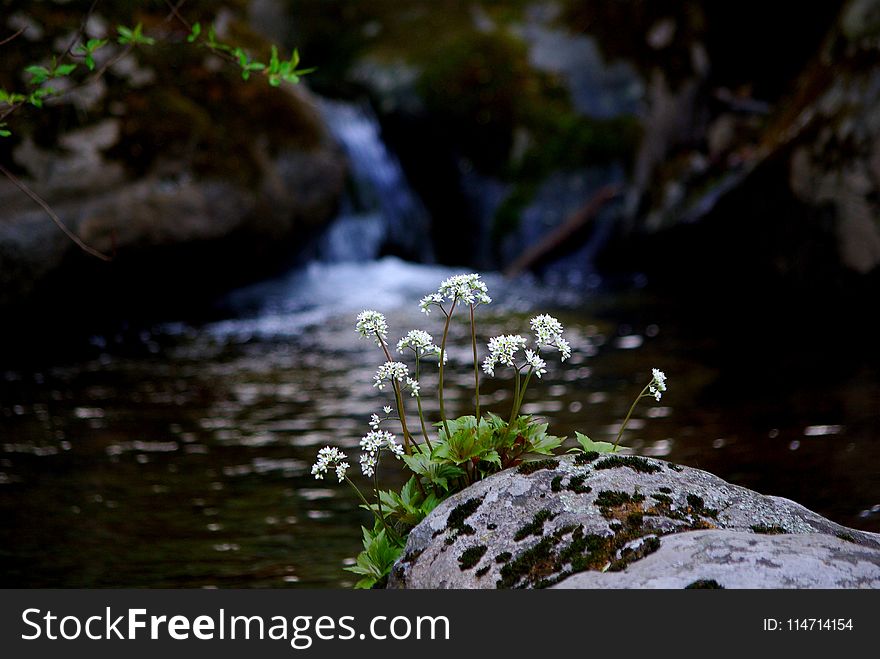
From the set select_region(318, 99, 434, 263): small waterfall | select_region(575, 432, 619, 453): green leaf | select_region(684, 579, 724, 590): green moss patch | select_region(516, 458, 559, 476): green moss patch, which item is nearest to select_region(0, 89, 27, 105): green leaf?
select_region(516, 458, 559, 476): green moss patch

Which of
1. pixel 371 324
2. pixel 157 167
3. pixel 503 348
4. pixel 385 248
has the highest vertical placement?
pixel 385 248

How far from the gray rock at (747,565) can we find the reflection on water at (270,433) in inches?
95.0

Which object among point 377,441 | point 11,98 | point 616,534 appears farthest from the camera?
point 11,98

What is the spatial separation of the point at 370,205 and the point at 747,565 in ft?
51.3

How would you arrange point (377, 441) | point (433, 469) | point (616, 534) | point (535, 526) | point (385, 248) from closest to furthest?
point (616, 534) < point (535, 526) < point (377, 441) < point (433, 469) < point (385, 248)

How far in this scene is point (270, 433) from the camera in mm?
7934

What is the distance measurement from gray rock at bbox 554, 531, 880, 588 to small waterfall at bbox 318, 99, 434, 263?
14321 mm

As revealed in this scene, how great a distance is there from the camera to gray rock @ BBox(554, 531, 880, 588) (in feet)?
9.23

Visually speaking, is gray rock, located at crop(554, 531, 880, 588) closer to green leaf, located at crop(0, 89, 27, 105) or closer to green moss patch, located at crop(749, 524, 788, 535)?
green moss patch, located at crop(749, 524, 788, 535)

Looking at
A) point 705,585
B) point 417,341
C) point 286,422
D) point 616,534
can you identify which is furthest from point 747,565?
point 286,422

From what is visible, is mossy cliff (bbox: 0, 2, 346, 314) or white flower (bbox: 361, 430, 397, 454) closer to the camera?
white flower (bbox: 361, 430, 397, 454)

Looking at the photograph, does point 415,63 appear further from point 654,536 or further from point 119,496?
point 654,536

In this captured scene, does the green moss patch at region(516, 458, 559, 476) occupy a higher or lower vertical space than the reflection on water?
lower

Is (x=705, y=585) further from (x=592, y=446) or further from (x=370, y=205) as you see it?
(x=370, y=205)
